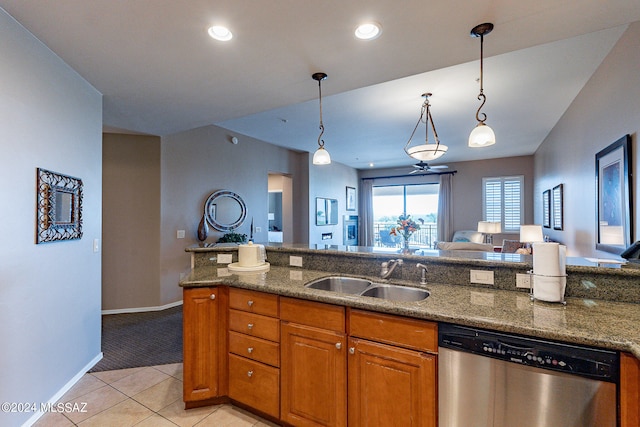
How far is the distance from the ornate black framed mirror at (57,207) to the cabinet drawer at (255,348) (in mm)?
1522

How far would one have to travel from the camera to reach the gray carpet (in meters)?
2.75

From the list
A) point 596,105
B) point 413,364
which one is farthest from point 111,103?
point 596,105

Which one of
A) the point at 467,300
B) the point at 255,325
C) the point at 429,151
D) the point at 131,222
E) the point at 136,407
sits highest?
the point at 429,151

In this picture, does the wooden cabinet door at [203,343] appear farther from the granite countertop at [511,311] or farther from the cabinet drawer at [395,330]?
the cabinet drawer at [395,330]

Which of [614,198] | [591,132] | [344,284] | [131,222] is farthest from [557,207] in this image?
[131,222]

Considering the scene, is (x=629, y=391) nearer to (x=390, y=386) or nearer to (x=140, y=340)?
(x=390, y=386)

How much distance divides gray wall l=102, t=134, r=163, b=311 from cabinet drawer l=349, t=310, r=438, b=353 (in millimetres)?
3600

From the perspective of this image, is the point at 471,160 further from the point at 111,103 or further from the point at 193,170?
the point at 111,103

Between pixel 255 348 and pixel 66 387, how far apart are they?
1680 millimetres

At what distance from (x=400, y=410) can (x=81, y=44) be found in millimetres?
3050

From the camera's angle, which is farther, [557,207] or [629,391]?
[557,207]

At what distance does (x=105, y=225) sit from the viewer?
157 inches

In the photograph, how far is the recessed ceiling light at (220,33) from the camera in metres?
1.83

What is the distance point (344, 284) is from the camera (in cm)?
218
